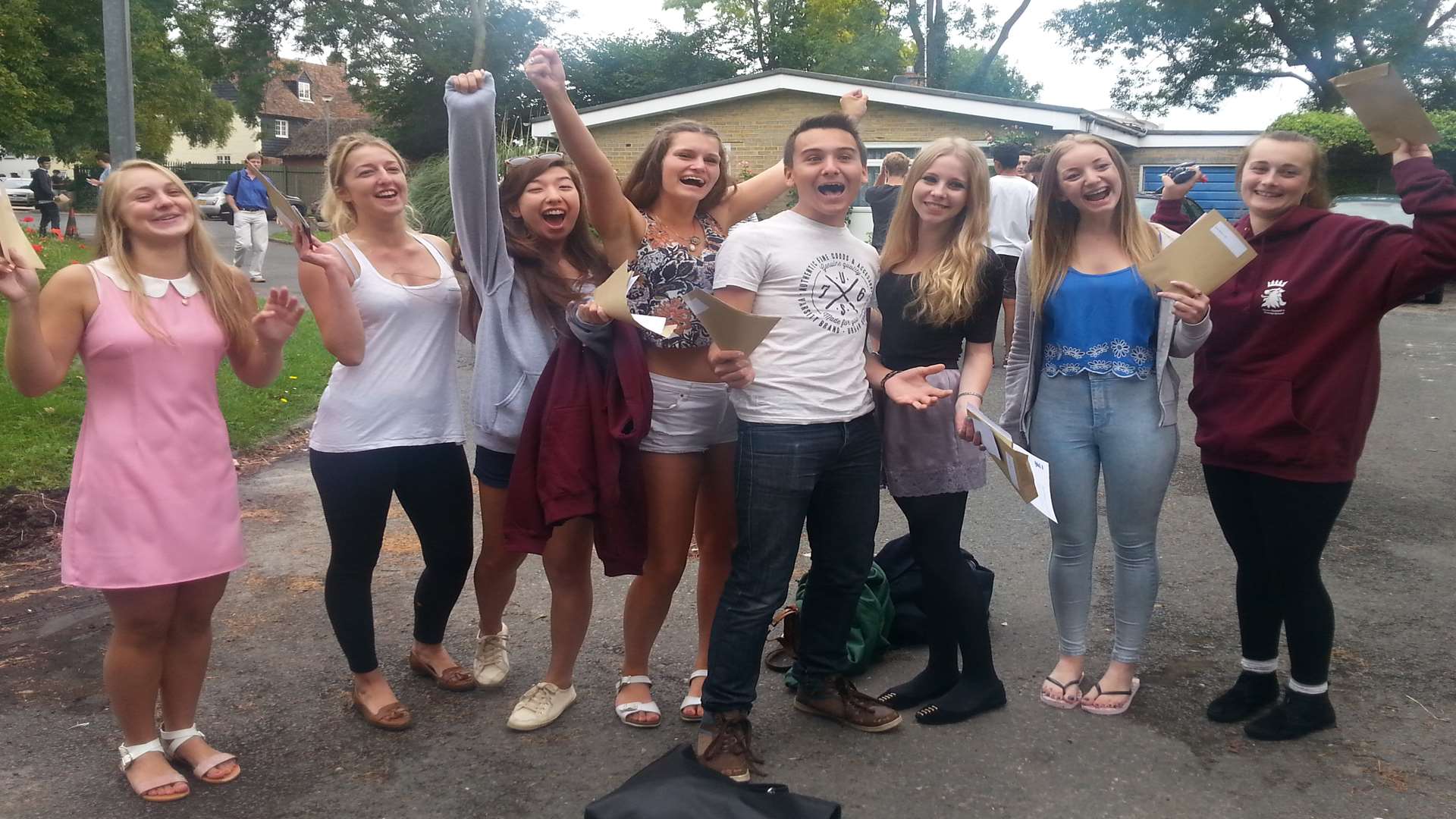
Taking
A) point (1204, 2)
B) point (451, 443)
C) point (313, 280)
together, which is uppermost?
point (1204, 2)

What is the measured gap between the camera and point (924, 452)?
3.46 m

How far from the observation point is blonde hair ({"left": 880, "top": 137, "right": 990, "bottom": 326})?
3.37 meters

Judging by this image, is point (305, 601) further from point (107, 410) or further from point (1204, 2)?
point (1204, 2)

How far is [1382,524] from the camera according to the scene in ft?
18.8

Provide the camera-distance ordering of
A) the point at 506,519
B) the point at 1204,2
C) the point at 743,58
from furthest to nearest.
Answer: the point at 743,58, the point at 1204,2, the point at 506,519

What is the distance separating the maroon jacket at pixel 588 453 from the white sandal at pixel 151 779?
1.13m

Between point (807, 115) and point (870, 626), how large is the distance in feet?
57.1

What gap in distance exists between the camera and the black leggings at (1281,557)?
334cm

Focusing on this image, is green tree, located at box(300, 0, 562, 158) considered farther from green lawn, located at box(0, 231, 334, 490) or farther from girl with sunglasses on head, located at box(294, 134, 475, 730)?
girl with sunglasses on head, located at box(294, 134, 475, 730)

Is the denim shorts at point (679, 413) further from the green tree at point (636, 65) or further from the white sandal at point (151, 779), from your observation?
the green tree at point (636, 65)

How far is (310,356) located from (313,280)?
760 centimetres

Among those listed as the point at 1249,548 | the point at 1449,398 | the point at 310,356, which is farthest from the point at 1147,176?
the point at 1249,548

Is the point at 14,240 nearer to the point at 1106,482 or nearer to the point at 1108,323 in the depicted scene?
the point at 1108,323

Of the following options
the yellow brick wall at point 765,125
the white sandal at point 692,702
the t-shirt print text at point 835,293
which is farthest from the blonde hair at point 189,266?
the yellow brick wall at point 765,125
